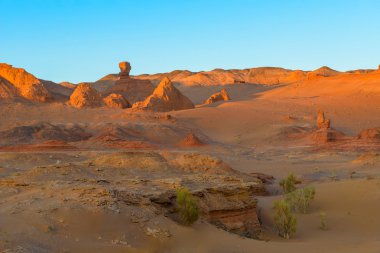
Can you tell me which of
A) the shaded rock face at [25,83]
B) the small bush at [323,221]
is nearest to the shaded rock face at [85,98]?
the shaded rock face at [25,83]

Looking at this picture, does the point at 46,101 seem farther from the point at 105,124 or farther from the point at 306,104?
the point at 306,104

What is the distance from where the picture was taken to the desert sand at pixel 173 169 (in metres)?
8.53

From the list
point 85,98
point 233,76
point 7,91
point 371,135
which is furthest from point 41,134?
point 233,76

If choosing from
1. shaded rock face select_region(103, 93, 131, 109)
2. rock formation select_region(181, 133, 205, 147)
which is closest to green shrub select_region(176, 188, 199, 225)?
rock formation select_region(181, 133, 205, 147)

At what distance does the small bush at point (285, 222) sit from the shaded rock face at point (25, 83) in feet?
109

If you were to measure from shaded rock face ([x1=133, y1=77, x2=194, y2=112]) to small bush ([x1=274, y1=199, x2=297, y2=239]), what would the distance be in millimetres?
30497

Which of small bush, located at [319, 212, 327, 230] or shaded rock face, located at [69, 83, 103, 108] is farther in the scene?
shaded rock face, located at [69, 83, 103, 108]

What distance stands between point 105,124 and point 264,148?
1061 centimetres

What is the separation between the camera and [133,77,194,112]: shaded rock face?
141 feet

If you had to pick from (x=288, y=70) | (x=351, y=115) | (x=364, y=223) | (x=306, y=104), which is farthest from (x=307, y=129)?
(x=288, y=70)

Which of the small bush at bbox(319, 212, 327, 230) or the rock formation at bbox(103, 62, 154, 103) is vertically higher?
the rock formation at bbox(103, 62, 154, 103)

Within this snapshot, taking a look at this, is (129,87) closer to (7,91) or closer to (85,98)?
(85,98)

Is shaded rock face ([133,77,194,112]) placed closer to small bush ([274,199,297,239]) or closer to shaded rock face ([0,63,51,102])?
shaded rock face ([0,63,51,102])

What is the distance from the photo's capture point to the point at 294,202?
13984 millimetres
